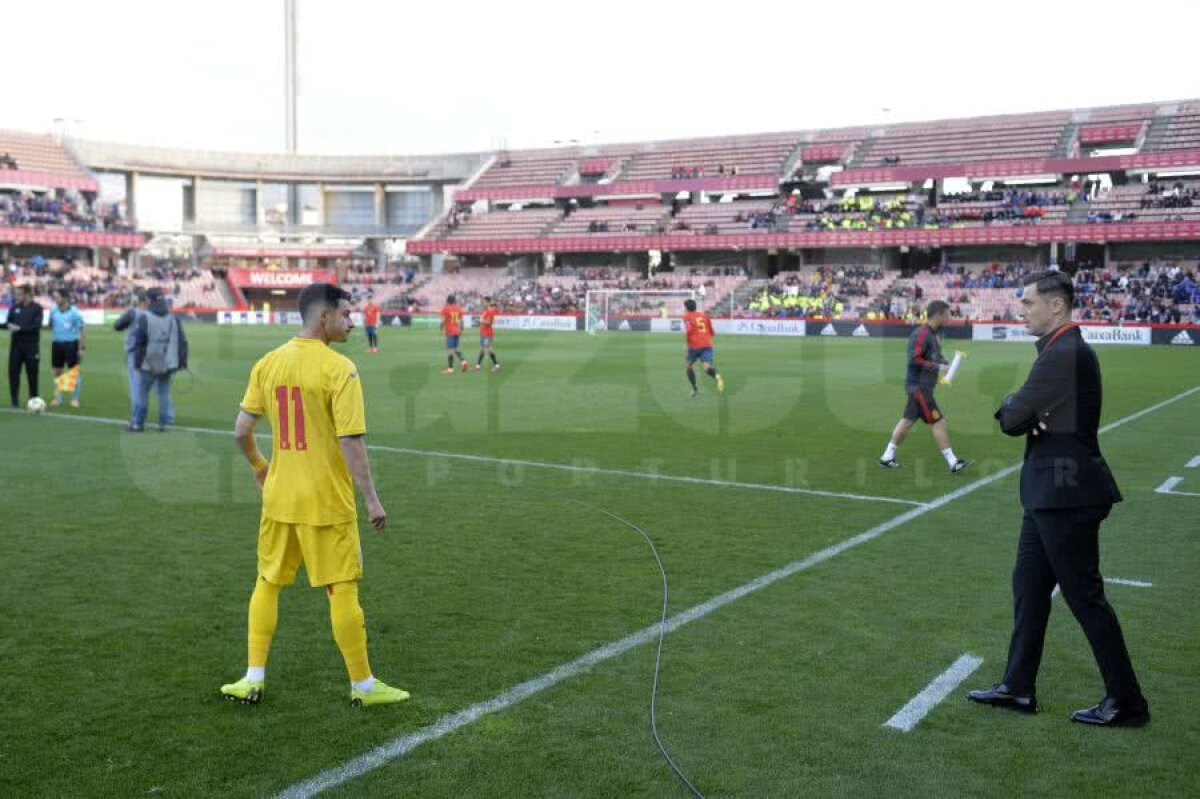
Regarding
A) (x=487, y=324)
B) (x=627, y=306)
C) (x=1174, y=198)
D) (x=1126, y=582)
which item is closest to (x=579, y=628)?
(x=1126, y=582)

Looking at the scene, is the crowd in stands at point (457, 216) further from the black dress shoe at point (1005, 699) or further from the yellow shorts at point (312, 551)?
the black dress shoe at point (1005, 699)

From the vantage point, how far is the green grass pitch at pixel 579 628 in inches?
180

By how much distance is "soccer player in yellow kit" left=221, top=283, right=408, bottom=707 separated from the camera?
16.6 feet

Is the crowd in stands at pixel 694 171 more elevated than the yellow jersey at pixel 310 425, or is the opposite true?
the crowd in stands at pixel 694 171

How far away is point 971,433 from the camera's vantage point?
609 inches

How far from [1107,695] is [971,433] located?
35.5 ft

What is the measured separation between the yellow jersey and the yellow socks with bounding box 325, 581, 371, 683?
0.33m

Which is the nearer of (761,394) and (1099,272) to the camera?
(761,394)

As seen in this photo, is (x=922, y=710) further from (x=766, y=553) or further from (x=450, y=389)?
(x=450, y=389)

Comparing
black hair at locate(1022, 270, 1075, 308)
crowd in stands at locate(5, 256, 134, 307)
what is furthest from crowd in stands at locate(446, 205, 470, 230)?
black hair at locate(1022, 270, 1075, 308)

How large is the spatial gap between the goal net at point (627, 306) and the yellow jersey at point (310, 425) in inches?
1753

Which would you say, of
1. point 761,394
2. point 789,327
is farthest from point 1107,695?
point 789,327

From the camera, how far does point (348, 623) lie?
5078 mm

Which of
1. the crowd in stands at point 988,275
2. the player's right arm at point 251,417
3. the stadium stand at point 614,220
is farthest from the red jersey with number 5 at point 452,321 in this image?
the stadium stand at point 614,220
